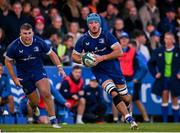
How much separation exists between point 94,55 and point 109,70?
0.63 m

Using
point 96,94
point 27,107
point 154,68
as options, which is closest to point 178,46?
point 154,68

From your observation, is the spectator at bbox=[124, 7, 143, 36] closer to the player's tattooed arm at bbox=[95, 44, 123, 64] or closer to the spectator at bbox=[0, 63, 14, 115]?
the spectator at bbox=[0, 63, 14, 115]

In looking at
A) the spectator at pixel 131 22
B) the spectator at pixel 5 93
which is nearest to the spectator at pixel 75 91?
the spectator at pixel 5 93

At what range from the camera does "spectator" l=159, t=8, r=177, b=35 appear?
80.7 feet

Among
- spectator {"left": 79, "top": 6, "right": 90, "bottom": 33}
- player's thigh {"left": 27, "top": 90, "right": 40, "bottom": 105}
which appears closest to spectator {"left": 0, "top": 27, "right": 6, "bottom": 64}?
spectator {"left": 79, "top": 6, "right": 90, "bottom": 33}

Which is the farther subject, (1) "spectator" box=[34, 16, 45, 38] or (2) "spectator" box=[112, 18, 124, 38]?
(2) "spectator" box=[112, 18, 124, 38]

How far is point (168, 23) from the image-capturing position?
2469cm

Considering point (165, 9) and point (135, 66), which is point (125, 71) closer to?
point (135, 66)

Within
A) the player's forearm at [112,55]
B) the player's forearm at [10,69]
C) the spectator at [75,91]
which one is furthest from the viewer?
the spectator at [75,91]

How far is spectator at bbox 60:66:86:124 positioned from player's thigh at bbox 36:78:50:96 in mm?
3950

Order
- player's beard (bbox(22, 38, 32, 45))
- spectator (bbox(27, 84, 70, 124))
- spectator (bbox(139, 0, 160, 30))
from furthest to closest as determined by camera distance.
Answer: spectator (bbox(139, 0, 160, 30))
spectator (bbox(27, 84, 70, 124))
player's beard (bbox(22, 38, 32, 45))

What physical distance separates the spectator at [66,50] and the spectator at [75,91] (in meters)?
0.67

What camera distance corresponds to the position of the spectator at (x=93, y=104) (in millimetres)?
21484

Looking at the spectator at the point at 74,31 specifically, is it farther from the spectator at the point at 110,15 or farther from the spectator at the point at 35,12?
the spectator at the point at 110,15
